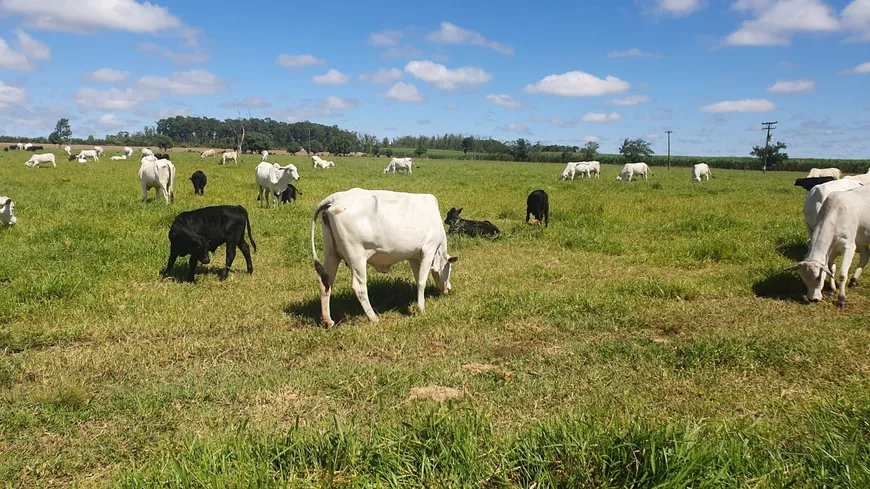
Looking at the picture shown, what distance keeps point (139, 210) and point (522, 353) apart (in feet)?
38.6

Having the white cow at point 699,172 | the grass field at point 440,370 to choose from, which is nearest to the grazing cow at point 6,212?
the grass field at point 440,370

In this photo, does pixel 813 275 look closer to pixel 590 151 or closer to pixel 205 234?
pixel 205 234

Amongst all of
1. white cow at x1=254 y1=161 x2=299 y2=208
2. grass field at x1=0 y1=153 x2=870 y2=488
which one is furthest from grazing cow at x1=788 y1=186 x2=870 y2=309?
white cow at x1=254 y1=161 x2=299 y2=208

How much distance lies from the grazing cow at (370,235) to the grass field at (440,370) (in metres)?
0.59

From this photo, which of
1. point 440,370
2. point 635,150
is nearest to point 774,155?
point 635,150

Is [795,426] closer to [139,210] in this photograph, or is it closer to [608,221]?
[608,221]

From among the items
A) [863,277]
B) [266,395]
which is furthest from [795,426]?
[863,277]

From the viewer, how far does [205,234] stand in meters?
9.05

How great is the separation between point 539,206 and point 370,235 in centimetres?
828

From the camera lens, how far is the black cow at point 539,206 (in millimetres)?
14172

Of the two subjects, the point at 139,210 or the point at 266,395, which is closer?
the point at 266,395

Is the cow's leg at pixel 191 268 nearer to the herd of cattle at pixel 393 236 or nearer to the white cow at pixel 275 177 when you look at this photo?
the herd of cattle at pixel 393 236

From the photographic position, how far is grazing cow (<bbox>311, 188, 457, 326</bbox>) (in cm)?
687

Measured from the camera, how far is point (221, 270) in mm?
9547
